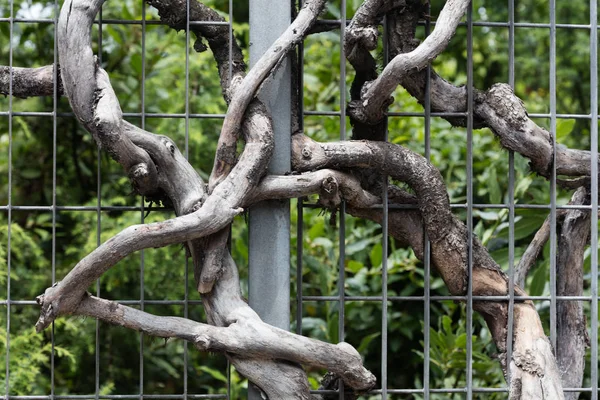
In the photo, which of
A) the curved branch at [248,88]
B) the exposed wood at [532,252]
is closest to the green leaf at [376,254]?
the exposed wood at [532,252]

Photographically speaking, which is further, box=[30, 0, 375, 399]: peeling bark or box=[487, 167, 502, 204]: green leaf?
box=[487, 167, 502, 204]: green leaf

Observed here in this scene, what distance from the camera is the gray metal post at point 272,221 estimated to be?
7.75 feet

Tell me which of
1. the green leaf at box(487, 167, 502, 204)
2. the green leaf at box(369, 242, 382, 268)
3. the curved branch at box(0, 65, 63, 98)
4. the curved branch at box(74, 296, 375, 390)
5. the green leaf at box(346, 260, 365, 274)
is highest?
the curved branch at box(0, 65, 63, 98)

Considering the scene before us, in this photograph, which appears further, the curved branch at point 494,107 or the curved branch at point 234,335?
the curved branch at point 494,107

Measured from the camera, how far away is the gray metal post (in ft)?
7.75

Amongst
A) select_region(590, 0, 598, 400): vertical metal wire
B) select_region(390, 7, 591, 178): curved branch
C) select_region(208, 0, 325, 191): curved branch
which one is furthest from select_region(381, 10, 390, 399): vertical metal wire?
select_region(590, 0, 598, 400): vertical metal wire

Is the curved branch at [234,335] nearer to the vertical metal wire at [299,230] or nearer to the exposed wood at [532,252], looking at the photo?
the vertical metal wire at [299,230]

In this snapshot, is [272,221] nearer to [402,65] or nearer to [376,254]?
[402,65]

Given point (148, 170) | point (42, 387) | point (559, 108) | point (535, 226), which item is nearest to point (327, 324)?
point (535, 226)

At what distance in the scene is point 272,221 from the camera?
93.5 inches

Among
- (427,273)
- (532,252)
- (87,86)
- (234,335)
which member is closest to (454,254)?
(427,273)

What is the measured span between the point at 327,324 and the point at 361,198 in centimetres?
175

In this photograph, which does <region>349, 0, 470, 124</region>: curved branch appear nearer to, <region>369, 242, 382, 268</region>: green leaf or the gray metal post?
the gray metal post

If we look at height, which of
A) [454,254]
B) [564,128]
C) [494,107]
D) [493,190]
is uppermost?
[564,128]
